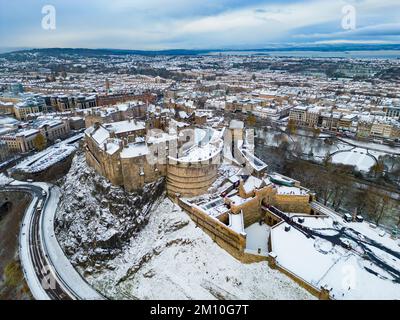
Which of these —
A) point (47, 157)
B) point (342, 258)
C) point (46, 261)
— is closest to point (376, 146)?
point (342, 258)

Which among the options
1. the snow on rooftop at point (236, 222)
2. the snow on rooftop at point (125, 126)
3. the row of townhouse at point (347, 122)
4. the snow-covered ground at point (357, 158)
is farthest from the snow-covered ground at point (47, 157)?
the row of townhouse at point (347, 122)

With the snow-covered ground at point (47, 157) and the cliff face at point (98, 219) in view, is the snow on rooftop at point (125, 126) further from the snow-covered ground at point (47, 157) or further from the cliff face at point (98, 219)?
the snow-covered ground at point (47, 157)

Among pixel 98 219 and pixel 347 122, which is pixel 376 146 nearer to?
pixel 347 122

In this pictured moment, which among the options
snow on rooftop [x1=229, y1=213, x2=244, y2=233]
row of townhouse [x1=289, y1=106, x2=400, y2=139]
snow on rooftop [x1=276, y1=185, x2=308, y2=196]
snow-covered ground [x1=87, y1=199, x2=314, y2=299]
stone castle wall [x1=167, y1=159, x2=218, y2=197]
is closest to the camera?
snow-covered ground [x1=87, y1=199, x2=314, y2=299]

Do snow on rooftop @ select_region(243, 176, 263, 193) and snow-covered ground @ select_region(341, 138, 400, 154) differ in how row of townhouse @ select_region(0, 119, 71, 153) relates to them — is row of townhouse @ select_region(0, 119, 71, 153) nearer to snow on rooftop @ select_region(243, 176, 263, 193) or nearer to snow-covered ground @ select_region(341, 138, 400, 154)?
snow on rooftop @ select_region(243, 176, 263, 193)

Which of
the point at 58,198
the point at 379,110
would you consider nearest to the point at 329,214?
the point at 58,198

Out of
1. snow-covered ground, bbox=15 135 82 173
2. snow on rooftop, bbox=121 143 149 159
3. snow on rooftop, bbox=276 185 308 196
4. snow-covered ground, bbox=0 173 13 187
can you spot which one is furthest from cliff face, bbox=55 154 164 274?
snow-covered ground, bbox=15 135 82 173

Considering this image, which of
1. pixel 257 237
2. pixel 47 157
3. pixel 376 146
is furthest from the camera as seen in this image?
pixel 376 146
